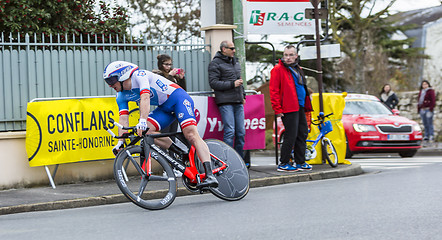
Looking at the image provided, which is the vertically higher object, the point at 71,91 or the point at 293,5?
the point at 293,5

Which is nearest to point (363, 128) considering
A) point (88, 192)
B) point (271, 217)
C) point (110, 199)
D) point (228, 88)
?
point (228, 88)

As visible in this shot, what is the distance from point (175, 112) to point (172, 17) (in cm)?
2420

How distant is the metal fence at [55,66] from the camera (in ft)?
33.3

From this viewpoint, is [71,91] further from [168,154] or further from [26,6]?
[168,154]

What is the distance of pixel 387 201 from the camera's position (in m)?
7.96

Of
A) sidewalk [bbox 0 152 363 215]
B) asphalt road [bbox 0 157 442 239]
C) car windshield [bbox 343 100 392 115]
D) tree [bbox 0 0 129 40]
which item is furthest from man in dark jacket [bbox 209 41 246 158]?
car windshield [bbox 343 100 392 115]

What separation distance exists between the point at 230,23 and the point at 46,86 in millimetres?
3687

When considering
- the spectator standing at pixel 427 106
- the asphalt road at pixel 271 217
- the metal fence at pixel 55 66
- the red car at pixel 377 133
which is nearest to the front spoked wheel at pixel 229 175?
the asphalt road at pixel 271 217

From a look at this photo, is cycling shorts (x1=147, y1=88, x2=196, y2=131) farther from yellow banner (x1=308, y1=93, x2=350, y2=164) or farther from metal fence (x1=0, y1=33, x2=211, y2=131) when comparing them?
yellow banner (x1=308, y1=93, x2=350, y2=164)

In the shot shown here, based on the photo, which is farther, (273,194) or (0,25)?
(0,25)

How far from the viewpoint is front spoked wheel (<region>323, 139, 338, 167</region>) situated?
1204cm

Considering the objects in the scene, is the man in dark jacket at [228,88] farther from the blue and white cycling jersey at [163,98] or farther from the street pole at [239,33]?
the blue and white cycling jersey at [163,98]

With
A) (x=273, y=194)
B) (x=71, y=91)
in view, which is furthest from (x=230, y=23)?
(x=273, y=194)

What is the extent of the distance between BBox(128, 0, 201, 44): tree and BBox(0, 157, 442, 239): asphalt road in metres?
22.9
